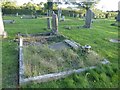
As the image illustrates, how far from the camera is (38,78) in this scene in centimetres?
525

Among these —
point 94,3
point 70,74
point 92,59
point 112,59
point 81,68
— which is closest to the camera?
point 70,74

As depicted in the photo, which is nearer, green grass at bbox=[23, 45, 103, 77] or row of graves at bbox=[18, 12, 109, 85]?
row of graves at bbox=[18, 12, 109, 85]

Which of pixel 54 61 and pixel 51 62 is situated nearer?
pixel 51 62

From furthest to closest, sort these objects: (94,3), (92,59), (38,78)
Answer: (94,3) → (92,59) → (38,78)

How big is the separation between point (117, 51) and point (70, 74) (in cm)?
363

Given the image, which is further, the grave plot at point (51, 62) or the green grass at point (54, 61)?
the green grass at point (54, 61)

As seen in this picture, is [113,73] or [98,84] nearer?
[98,84]

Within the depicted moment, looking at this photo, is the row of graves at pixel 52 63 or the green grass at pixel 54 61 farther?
the green grass at pixel 54 61

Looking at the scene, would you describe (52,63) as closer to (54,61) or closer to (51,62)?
(51,62)

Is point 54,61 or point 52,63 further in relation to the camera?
point 54,61

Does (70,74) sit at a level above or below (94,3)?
below

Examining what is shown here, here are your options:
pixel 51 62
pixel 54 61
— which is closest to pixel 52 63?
pixel 51 62

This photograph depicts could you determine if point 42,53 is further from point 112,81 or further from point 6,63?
point 112,81

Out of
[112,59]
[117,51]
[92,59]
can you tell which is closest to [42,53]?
[92,59]
